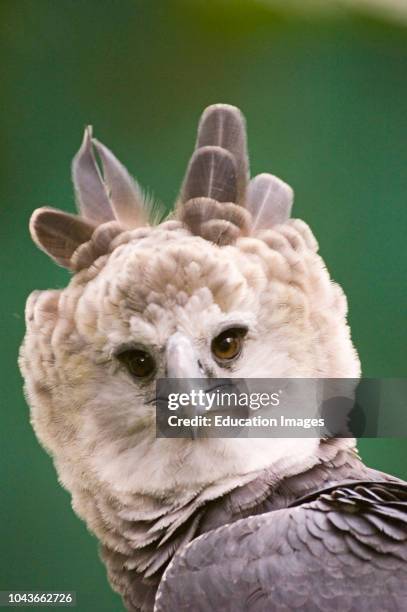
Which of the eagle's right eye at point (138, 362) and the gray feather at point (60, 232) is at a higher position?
the gray feather at point (60, 232)

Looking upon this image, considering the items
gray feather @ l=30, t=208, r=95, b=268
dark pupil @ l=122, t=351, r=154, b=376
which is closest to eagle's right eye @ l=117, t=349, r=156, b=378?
dark pupil @ l=122, t=351, r=154, b=376

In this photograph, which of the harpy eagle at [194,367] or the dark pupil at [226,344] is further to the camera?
the dark pupil at [226,344]

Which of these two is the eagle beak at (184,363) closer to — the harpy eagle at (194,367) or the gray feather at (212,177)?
the harpy eagle at (194,367)

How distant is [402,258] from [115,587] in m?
0.66

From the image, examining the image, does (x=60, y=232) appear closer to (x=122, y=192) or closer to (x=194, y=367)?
(x=122, y=192)

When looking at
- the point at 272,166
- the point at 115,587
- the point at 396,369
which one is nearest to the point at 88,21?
the point at 272,166

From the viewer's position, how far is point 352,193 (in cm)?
119

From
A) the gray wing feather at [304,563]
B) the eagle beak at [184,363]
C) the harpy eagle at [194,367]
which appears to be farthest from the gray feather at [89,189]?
the gray wing feather at [304,563]

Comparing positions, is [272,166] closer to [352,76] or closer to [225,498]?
[352,76]

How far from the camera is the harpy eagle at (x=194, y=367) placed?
847mm

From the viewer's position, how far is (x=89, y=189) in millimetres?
1083

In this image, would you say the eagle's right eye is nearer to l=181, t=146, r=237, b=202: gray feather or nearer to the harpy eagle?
the harpy eagle

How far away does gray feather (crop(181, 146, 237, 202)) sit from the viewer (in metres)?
1.02

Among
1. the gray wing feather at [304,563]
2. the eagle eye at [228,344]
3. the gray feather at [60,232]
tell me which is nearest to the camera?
the gray wing feather at [304,563]
